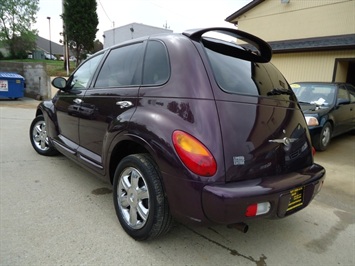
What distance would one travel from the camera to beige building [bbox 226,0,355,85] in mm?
10406

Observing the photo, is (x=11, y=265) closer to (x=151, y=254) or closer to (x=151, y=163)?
(x=151, y=254)

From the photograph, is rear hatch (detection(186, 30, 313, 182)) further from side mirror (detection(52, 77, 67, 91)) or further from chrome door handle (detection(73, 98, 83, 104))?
side mirror (detection(52, 77, 67, 91))

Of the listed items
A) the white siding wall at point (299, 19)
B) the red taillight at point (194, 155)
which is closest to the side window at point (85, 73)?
the red taillight at point (194, 155)

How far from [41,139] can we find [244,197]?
3.96 m

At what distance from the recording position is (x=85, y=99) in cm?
328

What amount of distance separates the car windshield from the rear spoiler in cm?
395

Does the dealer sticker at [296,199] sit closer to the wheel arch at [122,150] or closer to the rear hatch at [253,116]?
the rear hatch at [253,116]

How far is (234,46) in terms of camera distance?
2.69 metres

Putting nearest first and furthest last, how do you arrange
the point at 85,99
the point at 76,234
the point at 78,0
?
the point at 76,234
the point at 85,99
the point at 78,0

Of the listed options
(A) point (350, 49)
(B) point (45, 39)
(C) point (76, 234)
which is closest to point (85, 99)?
(C) point (76, 234)

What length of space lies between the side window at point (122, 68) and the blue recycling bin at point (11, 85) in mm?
10004

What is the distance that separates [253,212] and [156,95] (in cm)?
117

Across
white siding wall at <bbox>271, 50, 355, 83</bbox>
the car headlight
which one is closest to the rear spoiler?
the car headlight

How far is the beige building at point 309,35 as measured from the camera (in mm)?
10406
